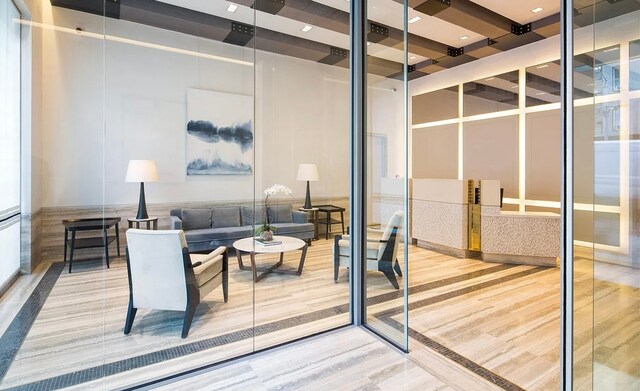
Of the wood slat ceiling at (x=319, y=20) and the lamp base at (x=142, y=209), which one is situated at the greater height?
the wood slat ceiling at (x=319, y=20)

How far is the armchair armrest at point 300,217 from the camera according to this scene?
9.74 feet

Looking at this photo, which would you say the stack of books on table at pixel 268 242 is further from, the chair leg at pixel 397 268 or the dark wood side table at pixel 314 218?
→ the chair leg at pixel 397 268

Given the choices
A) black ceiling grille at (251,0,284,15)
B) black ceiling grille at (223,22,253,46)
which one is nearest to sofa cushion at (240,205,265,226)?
black ceiling grille at (223,22,253,46)

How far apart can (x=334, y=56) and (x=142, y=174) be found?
2.02 m

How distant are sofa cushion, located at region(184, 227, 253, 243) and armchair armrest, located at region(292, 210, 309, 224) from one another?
0.44 meters

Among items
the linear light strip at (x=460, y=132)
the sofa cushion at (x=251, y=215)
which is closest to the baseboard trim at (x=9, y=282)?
the sofa cushion at (x=251, y=215)

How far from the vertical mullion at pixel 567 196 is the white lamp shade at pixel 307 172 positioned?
1862 mm

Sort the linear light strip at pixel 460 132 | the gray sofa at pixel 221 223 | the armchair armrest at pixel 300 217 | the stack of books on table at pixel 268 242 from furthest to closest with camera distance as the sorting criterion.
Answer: the linear light strip at pixel 460 132 → the armchair armrest at pixel 300 217 → the stack of books on table at pixel 268 242 → the gray sofa at pixel 221 223

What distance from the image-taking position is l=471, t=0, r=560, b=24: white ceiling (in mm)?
4675

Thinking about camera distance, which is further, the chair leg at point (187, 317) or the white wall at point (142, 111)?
the chair leg at point (187, 317)

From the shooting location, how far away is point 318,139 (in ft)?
10.2

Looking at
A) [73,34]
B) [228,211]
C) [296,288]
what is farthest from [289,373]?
[73,34]

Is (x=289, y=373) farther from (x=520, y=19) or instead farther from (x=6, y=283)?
(x=520, y=19)

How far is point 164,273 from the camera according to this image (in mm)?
2488
